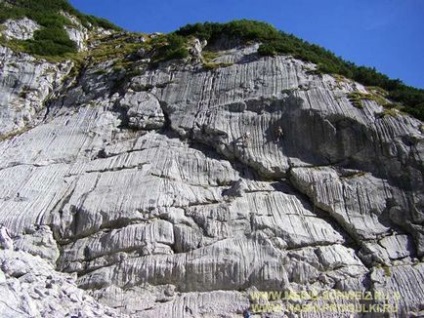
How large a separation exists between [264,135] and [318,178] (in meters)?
3.67

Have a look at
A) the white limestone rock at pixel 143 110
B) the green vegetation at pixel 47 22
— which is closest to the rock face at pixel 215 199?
the white limestone rock at pixel 143 110

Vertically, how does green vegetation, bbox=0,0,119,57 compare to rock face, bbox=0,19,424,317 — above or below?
above

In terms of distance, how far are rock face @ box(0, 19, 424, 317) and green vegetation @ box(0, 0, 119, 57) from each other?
26.2ft

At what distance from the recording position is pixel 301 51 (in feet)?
95.7

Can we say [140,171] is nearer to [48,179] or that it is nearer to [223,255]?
[48,179]

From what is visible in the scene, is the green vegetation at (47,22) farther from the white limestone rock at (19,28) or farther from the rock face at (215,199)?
the rock face at (215,199)

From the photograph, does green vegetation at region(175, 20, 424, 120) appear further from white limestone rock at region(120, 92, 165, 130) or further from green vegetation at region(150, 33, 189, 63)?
white limestone rock at region(120, 92, 165, 130)

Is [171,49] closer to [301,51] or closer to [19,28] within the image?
[301,51]

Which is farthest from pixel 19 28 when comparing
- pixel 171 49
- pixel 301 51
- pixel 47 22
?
pixel 301 51

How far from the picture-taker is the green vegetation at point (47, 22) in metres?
35.9

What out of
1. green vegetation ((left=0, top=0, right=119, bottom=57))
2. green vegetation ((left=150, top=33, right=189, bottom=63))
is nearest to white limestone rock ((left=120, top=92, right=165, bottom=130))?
green vegetation ((left=150, top=33, right=189, bottom=63))

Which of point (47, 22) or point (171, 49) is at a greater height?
point (47, 22)

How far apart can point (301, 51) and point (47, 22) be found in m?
21.3

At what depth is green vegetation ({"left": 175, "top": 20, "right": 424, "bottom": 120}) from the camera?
2620cm
